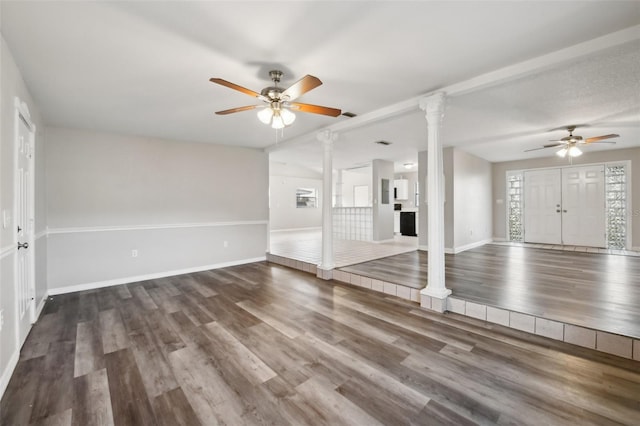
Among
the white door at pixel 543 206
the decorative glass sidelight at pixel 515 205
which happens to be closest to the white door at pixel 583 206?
the white door at pixel 543 206

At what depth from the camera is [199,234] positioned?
205 inches

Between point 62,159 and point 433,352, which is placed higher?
point 62,159

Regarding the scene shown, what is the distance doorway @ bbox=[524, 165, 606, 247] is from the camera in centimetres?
634

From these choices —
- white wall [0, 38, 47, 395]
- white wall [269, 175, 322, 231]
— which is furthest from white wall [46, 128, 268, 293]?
white wall [269, 175, 322, 231]

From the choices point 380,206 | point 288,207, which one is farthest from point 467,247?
point 288,207

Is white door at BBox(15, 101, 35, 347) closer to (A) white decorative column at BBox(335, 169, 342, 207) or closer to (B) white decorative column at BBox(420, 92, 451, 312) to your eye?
(B) white decorative column at BBox(420, 92, 451, 312)

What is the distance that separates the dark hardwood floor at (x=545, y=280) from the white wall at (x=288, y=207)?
549cm

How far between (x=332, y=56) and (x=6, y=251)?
2.89 meters

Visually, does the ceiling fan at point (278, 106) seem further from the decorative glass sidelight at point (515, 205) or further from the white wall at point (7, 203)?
the decorative glass sidelight at point (515, 205)

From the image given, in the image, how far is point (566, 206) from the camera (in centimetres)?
674

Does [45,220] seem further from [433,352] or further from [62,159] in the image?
[433,352]

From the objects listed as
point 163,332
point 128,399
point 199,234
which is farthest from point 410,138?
point 128,399

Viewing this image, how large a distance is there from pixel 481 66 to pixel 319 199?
8.89 meters

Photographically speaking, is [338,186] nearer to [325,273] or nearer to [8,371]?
[325,273]
